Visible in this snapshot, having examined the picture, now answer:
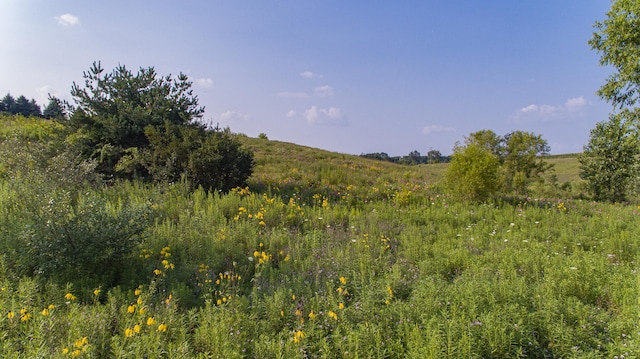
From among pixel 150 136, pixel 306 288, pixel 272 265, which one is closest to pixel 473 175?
pixel 272 265

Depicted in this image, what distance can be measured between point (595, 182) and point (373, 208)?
22.6 metres

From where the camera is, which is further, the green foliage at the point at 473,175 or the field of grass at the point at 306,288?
the green foliage at the point at 473,175

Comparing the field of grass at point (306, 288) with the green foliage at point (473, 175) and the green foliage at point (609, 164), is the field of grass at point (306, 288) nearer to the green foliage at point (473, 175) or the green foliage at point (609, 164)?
the green foliage at point (473, 175)

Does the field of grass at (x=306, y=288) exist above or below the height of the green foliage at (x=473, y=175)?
below

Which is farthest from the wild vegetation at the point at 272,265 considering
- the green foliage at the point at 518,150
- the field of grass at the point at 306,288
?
the green foliage at the point at 518,150

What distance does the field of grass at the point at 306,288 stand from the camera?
2703 millimetres

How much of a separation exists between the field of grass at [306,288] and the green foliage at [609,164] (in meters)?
19.0

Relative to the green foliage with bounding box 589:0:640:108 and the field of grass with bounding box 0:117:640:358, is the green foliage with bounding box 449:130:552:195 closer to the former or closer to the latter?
the green foliage with bounding box 589:0:640:108

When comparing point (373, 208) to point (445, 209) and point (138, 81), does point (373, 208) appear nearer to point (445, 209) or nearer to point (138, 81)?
point (445, 209)

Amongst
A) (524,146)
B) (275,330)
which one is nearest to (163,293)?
(275,330)

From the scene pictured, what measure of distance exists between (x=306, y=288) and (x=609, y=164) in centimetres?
2709

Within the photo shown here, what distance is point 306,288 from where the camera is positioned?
12.5ft

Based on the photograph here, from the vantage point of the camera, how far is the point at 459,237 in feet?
21.0

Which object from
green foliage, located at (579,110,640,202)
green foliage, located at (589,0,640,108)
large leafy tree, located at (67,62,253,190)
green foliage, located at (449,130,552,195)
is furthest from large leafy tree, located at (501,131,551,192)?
large leafy tree, located at (67,62,253,190)
